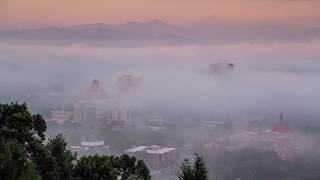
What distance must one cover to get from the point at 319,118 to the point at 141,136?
1533cm

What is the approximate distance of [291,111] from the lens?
51.6 metres

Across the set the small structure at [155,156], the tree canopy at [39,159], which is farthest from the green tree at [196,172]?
the small structure at [155,156]

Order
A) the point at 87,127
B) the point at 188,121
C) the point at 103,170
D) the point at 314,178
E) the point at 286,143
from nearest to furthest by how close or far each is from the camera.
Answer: the point at 103,170 < the point at 314,178 < the point at 286,143 < the point at 87,127 < the point at 188,121

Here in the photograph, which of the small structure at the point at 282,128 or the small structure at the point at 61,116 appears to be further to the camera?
the small structure at the point at 282,128

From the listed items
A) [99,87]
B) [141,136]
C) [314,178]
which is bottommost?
[314,178]

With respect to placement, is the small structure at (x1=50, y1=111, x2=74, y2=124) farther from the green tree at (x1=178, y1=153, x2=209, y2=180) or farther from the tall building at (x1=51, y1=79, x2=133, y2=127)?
the green tree at (x1=178, y1=153, x2=209, y2=180)

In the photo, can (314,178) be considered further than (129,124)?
No

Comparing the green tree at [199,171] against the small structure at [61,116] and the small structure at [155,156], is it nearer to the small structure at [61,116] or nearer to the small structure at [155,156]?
the small structure at [155,156]

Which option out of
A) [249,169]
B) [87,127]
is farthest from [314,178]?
[87,127]

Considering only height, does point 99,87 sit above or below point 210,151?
above

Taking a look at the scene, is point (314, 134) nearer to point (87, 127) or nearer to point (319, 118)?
point (319, 118)

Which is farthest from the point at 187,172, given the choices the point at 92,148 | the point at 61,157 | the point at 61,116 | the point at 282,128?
the point at 282,128

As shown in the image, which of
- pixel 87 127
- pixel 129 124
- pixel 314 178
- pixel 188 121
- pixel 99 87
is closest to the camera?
pixel 314 178

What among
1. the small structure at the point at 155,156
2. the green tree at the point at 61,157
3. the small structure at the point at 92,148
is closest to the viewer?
the green tree at the point at 61,157
